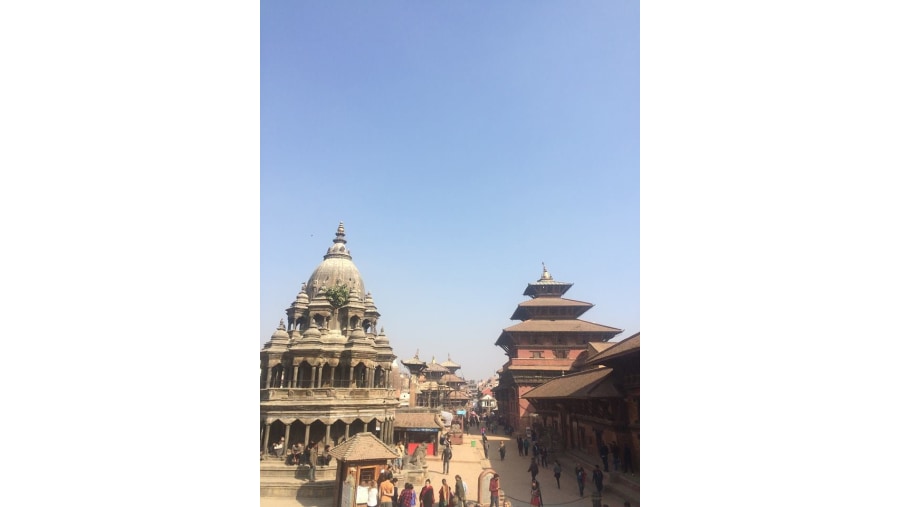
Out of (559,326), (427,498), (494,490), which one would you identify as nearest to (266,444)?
(427,498)

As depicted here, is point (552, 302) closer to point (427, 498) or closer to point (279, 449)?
point (279, 449)

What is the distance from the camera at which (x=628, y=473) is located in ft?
39.0

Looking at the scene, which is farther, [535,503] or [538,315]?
[538,315]

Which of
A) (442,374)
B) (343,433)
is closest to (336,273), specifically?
(343,433)

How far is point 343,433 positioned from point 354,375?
7.54ft

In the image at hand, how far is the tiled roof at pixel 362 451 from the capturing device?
9952mm

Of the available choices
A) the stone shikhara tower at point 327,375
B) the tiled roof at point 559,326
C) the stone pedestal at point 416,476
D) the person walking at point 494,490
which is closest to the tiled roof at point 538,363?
the tiled roof at point 559,326

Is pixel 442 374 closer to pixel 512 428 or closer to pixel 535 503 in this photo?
pixel 512 428

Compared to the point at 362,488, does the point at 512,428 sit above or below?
below

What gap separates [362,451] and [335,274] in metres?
13.6

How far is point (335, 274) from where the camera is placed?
2264 cm

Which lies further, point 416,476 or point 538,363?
point 538,363

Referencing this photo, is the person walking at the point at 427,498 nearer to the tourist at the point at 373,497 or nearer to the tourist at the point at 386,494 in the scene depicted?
the tourist at the point at 386,494

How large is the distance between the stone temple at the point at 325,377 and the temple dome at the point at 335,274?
93 cm
